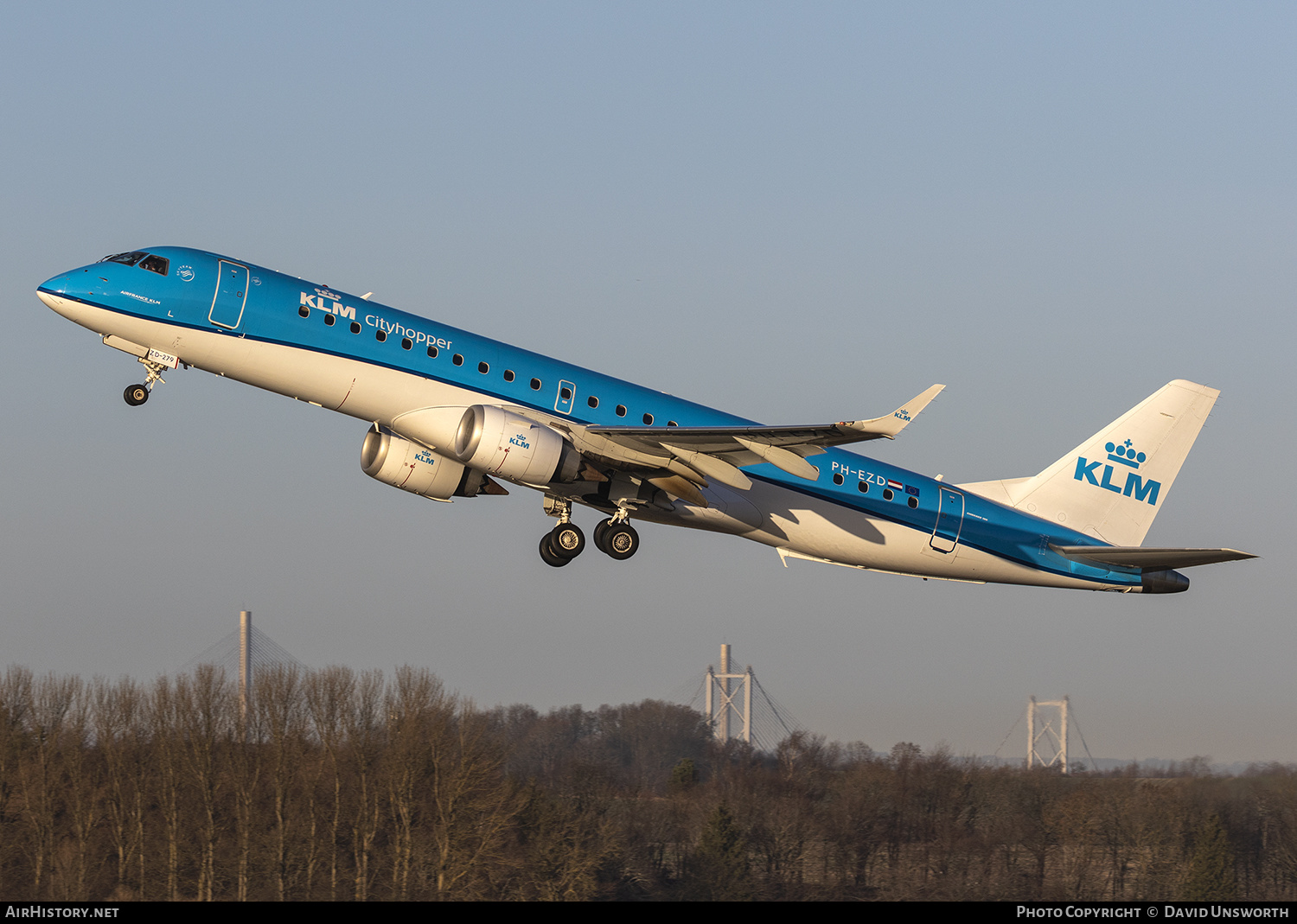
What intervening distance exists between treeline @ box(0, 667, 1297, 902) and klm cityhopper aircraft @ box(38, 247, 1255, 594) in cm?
2288

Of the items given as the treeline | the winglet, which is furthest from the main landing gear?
the treeline

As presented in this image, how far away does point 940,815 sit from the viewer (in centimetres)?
7400

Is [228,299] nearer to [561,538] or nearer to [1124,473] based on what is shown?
[561,538]

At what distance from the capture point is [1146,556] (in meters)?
36.4

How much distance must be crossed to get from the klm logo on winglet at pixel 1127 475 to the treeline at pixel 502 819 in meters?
18.9

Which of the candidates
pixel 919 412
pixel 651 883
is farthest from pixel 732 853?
pixel 919 412

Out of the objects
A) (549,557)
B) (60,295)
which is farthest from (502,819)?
(60,295)

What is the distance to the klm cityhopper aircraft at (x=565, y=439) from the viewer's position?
101 ft

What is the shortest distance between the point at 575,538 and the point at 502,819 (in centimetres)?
3435

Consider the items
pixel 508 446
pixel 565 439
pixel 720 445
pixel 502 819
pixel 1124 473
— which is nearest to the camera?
pixel 508 446

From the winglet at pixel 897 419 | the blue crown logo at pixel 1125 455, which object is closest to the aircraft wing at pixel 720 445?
the winglet at pixel 897 419

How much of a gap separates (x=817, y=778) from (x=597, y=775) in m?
12.9

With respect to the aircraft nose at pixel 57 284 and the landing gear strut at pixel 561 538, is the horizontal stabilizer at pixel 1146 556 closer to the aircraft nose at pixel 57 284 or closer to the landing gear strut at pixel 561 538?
the landing gear strut at pixel 561 538
